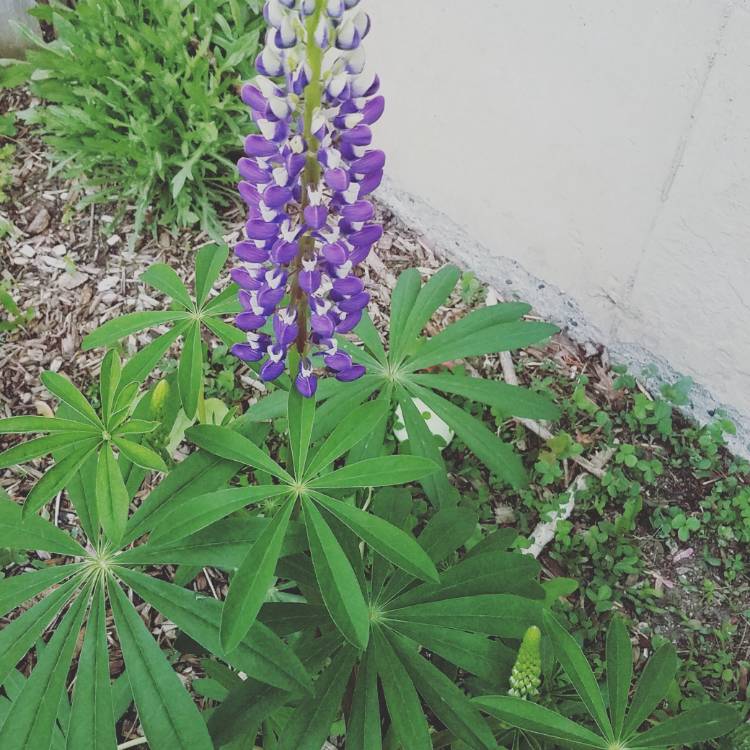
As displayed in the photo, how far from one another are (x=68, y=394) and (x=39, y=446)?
0.15m

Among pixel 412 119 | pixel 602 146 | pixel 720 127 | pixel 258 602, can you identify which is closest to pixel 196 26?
pixel 412 119

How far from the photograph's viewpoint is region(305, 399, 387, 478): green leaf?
1567 mm

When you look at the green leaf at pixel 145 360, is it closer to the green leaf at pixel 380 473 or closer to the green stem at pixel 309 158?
the green stem at pixel 309 158

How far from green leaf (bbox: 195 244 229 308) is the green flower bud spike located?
109 cm

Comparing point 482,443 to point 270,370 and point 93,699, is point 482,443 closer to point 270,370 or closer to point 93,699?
point 270,370

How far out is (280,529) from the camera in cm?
144

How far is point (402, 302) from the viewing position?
7.02ft

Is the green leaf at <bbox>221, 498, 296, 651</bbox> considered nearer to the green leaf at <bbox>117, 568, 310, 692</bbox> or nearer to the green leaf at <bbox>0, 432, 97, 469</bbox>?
the green leaf at <bbox>117, 568, 310, 692</bbox>

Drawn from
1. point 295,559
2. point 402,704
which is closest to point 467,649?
point 402,704

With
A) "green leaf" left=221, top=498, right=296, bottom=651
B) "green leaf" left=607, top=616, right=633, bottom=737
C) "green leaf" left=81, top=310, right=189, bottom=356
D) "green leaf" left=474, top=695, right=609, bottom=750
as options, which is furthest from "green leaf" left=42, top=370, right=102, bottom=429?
"green leaf" left=607, top=616, right=633, bottom=737

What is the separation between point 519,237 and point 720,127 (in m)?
0.95

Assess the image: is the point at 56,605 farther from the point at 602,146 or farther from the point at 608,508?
the point at 602,146

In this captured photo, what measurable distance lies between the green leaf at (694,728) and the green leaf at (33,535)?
1.15 m

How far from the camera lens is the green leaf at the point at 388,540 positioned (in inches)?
56.2
